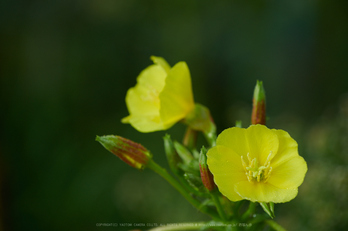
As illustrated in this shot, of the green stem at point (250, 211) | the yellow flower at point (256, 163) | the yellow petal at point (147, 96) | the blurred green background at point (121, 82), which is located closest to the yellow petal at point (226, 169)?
the yellow flower at point (256, 163)

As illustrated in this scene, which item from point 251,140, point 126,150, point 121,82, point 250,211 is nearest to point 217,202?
point 250,211

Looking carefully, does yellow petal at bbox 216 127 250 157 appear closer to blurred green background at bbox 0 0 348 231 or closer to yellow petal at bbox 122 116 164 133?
yellow petal at bbox 122 116 164 133

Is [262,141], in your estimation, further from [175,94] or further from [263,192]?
[175,94]

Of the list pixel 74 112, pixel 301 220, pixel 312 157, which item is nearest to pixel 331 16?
pixel 312 157

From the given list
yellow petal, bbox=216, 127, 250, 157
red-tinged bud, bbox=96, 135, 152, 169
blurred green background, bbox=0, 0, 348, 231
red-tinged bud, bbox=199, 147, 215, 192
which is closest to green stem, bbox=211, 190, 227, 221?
red-tinged bud, bbox=199, 147, 215, 192

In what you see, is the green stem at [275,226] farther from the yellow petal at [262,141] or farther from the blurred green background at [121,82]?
the blurred green background at [121,82]
